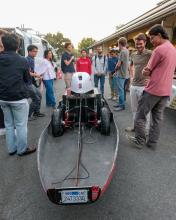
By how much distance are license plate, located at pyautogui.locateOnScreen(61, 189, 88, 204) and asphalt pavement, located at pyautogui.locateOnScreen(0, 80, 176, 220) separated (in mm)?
367

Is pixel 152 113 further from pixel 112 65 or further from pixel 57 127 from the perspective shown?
pixel 112 65

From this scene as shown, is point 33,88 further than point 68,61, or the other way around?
point 68,61

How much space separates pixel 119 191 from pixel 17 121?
6.45 ft

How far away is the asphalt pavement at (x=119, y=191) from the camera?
267cm

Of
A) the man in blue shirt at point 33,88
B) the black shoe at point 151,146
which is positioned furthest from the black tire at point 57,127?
the man in blue shirt at point 33,88

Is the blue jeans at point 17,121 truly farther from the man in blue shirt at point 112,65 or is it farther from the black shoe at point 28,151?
the man in blue shirt at point 112,65

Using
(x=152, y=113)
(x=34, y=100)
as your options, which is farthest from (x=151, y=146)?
(x=34, y=100)

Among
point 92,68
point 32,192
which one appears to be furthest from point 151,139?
point 92,68

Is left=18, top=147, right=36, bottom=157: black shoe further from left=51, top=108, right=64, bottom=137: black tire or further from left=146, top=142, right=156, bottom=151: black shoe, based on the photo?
left=146, top=142, right=156, bottom=151: black shoe

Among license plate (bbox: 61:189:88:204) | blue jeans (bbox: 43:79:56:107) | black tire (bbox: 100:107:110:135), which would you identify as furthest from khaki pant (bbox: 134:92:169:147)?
blue jeans (bbox: 43:79:56:107)

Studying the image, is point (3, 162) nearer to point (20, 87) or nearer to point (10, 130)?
point (10, 130)

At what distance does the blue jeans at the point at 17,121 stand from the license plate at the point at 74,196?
6.05 ft

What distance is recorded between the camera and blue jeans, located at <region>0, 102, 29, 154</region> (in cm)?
379

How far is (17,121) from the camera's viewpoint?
3869 millimetres
